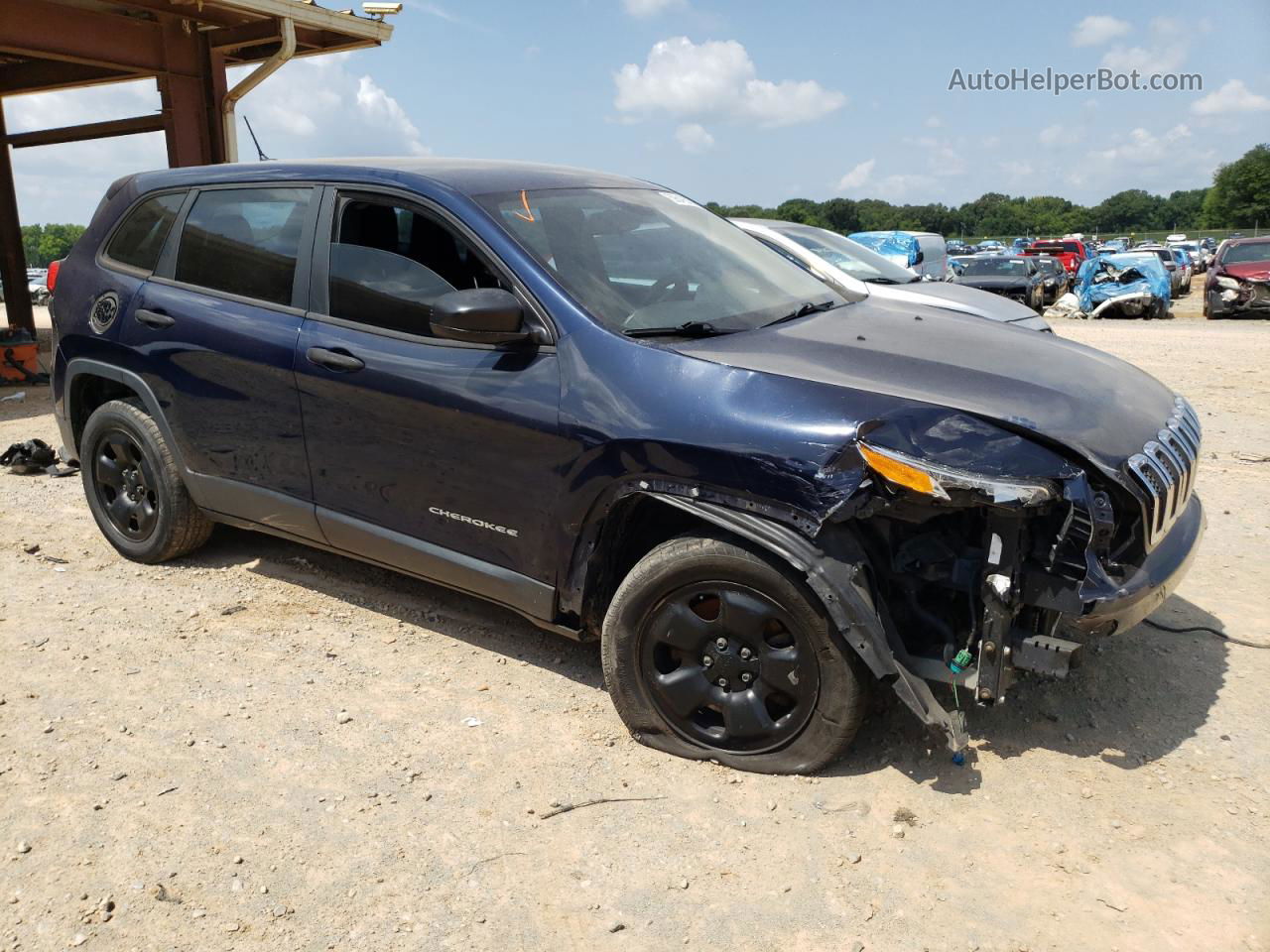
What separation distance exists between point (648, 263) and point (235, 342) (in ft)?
5.77

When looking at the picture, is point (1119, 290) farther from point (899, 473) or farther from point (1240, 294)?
point (899, 473)

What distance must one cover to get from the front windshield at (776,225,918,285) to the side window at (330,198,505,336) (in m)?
5.80

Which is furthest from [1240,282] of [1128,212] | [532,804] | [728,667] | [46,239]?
[1128,212]

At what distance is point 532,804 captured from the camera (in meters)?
3.10

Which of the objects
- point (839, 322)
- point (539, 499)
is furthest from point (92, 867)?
point (839, 322)

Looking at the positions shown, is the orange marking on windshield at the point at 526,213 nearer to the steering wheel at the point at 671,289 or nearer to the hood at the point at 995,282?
the steering wheel at the point at 671,289

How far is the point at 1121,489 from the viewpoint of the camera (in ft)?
9.53

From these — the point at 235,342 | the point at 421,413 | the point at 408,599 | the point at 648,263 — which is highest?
the point at 648,263

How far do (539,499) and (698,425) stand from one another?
25.9 inches

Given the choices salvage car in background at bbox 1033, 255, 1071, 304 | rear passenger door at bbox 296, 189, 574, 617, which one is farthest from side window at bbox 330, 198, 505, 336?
salvage car in background at bbox 1033, 255, 1071, 304

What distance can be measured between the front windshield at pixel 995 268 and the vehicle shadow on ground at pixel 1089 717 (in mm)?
20659

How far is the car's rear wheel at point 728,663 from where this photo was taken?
3014 mm

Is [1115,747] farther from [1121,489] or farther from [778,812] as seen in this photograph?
[778,812]

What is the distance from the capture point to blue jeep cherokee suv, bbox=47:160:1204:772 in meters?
2.90
